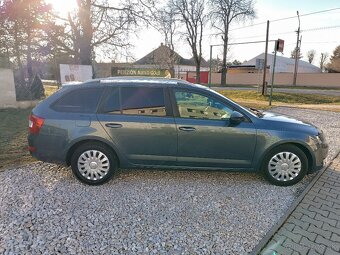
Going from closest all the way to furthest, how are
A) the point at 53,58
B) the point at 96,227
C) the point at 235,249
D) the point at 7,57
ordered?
1. the point at 235,249
2. the point at 96,227
3. the point at 7,57
4. the point at 53,58

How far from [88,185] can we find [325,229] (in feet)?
10.4

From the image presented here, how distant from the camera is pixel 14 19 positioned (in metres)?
13.4

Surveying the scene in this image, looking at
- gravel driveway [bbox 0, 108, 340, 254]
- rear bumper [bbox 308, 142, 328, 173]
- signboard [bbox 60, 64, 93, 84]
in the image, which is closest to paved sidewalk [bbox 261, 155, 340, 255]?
gravel driveway [bbox 0, 108, 340, 254]

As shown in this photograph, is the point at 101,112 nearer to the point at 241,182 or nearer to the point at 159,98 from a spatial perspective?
the point at 159,98

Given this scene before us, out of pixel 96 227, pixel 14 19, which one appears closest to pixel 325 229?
pixel 96 227

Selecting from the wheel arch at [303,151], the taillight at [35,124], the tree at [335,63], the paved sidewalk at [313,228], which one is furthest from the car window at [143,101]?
the tree at [335,63]

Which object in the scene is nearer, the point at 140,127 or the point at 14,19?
the point at 140,127

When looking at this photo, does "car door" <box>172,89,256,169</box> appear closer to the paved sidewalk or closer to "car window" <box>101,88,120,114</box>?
"car window" <box>101,88,120,114</box>

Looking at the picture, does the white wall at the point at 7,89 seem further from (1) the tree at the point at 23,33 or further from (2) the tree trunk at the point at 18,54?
(2) the tree trunk at the point at 18,54

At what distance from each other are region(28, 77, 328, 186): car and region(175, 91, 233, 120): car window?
0.01 metres

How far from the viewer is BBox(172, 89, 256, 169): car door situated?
3.88 meters

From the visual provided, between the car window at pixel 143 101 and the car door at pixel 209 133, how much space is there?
22 centimetres

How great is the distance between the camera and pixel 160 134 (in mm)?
3893

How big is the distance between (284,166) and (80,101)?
128 inches
